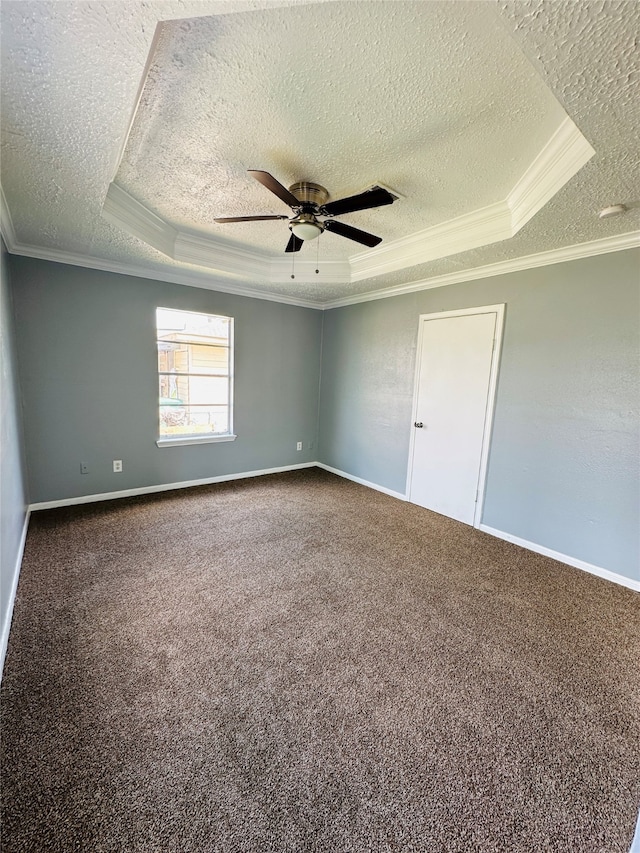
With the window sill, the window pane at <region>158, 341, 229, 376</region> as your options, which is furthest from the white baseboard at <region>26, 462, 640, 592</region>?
the window pane at <region>158, 341, 229, 376</region>

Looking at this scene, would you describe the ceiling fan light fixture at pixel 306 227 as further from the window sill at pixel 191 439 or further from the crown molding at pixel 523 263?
the window sill at pixel 191 439

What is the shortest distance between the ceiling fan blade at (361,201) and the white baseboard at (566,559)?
2971 millimetres

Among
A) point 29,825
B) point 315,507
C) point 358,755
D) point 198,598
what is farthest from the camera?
point 315,507

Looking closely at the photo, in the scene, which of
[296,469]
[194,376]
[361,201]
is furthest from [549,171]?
[296,469]

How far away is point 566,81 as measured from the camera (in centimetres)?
122

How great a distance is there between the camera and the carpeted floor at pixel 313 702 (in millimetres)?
1124

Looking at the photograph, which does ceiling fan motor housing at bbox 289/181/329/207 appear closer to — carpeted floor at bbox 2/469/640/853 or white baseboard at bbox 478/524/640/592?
carpeted floor at bbox 2/469/640/853

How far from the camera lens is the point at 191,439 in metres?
4.23

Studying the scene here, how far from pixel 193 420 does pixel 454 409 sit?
3.09m

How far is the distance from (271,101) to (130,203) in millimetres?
1600

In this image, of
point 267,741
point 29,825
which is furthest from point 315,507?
point 29,825

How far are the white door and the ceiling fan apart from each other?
1495 millimetres

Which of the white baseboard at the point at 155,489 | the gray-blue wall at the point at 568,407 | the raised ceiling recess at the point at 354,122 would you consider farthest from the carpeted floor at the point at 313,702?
the raised ceiling recess at the point at 354,122

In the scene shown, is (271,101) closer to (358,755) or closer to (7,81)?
(7,81)
